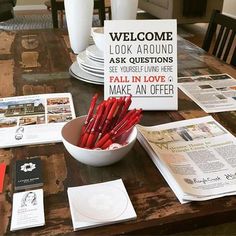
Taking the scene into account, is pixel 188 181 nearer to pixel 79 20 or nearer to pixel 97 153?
pixel 97 153

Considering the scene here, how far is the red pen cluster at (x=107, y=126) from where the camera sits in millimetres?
759

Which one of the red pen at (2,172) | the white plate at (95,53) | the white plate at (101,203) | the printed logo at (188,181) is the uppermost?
the white plate at (95,53)

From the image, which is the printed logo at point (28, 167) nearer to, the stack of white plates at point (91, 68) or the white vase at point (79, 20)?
the stack of white plates at point (91, 68)

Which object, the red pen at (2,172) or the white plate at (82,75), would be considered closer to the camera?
the red pen at (2,172)

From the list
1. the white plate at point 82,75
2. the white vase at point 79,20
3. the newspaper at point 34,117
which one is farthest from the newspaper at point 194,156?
the white vase at point 79,20

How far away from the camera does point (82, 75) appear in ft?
3.98

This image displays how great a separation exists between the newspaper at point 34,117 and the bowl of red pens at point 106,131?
0.08 metres

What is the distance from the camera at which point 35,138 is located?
0.84 metres

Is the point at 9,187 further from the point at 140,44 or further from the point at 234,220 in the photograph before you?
the point at 140,44

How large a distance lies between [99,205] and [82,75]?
0.67 metres

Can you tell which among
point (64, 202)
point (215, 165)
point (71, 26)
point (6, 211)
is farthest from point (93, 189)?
point (71, 26)

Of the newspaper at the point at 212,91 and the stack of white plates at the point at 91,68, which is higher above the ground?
the stack of white plates at the point at 91,68

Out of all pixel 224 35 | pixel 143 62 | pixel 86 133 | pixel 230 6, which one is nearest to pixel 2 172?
pixel 86 133

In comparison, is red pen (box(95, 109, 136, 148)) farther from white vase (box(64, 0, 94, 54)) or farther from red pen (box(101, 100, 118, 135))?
white vase (box(64, 0, 94, 54))
